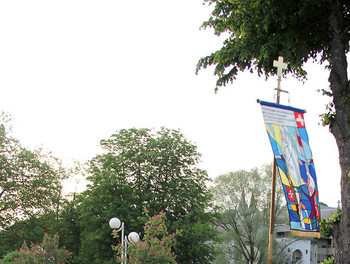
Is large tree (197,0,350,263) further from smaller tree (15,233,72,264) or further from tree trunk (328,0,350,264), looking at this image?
smaller tree (15,233,72,264)

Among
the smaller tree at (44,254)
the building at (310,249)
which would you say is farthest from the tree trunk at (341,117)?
the building at (310,249)

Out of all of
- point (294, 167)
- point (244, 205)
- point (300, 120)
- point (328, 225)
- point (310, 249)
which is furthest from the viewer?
point (310, 249)

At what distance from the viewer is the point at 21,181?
1174 inches

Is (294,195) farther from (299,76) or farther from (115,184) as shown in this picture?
(115,184)

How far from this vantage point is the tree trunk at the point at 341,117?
10.3 meters

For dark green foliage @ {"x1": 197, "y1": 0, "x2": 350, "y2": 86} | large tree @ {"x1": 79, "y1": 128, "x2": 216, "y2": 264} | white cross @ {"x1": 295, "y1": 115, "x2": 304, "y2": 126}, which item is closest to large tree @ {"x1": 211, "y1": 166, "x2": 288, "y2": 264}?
large tree @ {"x1": 79, "y1": 128, "x2": 216, "y2": 264}

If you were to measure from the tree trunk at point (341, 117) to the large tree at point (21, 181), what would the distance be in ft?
81.1

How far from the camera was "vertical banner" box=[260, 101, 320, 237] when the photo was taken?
31.8ft

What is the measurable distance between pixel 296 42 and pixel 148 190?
61.7ft

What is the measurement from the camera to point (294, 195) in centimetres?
980

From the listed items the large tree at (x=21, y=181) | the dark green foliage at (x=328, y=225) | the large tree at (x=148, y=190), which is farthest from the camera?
the large tree at (x=21, y=181)

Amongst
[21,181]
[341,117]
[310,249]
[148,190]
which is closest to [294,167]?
[341,117]

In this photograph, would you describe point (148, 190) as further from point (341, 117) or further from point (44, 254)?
point (341, 117)

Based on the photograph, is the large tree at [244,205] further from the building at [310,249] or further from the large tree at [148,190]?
the building at [310,249]
